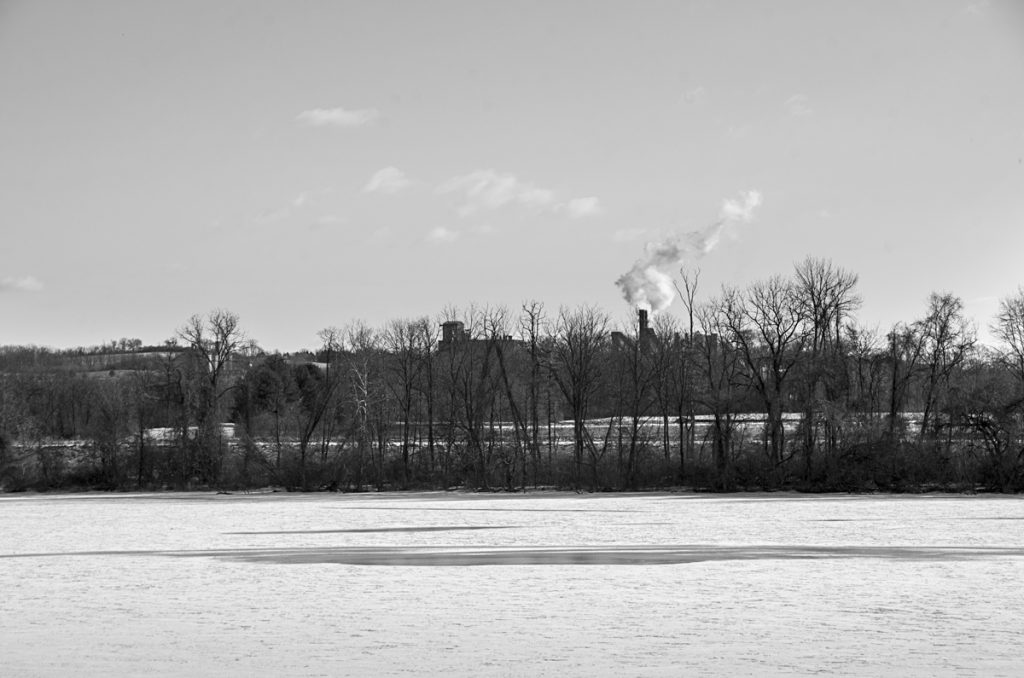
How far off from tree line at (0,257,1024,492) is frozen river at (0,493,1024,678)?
16.8m

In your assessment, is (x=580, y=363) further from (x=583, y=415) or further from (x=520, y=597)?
(x=520, y=597)

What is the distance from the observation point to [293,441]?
192 feet

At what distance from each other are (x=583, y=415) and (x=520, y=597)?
135 ft

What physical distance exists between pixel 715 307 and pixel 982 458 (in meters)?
15.9

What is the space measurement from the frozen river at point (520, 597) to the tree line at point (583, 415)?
16.8 metres

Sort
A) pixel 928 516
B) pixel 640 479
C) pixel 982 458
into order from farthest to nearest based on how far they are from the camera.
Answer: pixel 640 479
pixel 982 458
pixel 928 516

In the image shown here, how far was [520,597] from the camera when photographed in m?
14.9

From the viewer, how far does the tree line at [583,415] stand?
4619 cm

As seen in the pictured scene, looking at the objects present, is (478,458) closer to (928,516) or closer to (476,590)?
(928,516)

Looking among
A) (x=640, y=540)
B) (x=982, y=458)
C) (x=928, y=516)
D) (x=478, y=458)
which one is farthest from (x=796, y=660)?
(x=478, y=458)

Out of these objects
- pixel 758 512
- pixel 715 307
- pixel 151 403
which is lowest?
pixel 758 512

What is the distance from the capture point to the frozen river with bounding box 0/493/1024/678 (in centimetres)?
1070

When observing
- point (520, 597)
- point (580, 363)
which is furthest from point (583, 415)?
point (520, 597)

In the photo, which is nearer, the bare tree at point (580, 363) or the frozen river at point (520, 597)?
the frozen river at point (520, 597)
